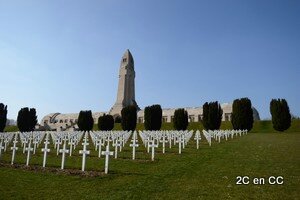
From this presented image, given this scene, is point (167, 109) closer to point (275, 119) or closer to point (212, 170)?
point (275, 119)

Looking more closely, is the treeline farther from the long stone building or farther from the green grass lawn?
the green grass lawn

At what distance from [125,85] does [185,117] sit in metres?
43.1

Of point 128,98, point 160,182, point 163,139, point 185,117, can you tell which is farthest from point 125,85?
point 160,182

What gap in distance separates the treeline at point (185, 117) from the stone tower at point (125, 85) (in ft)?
98.0

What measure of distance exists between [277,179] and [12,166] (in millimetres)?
11027

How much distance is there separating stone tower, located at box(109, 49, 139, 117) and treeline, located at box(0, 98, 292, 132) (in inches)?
1176

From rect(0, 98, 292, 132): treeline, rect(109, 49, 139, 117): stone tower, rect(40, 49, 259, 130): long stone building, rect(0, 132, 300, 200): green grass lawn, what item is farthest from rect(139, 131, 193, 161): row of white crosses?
rect(109, 49, 139, 117): stone tower

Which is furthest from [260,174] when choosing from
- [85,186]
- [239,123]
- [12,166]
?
[239,123]

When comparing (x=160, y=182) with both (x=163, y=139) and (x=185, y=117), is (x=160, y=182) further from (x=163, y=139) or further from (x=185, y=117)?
(x=185, y=117)

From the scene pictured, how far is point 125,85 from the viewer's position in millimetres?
85188

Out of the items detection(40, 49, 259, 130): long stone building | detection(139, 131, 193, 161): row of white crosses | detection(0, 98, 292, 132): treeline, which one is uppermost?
detection(40, 49, 259, 130): long stone building

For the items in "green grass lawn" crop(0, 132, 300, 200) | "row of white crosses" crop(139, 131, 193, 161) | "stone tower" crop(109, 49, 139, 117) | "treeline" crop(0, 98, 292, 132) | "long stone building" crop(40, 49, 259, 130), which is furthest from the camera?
"stone tower" crop(109, 49, 139, 117)

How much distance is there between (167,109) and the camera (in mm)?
90125

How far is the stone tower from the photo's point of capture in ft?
271
